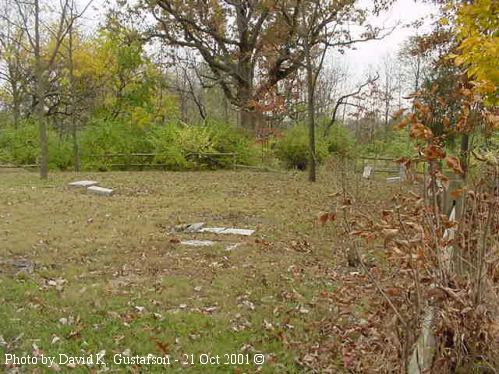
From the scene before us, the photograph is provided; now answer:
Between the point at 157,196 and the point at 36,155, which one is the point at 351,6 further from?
the point at 36,155

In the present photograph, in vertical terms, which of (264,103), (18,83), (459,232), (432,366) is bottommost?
(432,366)

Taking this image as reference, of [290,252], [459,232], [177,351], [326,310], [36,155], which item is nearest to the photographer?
[459,232]

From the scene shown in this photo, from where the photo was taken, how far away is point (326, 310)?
165 inches

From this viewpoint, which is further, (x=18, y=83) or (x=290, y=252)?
(x=18, y=83)

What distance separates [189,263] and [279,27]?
14.4m

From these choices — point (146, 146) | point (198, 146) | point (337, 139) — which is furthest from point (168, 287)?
point (337, 139)

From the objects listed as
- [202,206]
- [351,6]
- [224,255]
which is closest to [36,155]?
[202,206]

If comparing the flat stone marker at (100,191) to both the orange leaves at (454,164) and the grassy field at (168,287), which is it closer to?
the grassy field at (168,287)

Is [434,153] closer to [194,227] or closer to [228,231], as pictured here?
[228,231]

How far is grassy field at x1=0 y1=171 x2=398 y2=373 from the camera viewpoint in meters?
3.42

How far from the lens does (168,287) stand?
466 cm

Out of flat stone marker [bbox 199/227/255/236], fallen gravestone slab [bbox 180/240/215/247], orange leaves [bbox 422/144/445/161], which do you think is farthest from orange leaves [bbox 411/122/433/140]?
flat stone marker [bbox 199/227/255/236]

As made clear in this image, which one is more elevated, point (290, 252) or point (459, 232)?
point (459, 232)

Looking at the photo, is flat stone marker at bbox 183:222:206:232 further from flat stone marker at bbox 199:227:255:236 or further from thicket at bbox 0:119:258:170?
thicket at bbox 0:119:258:170
